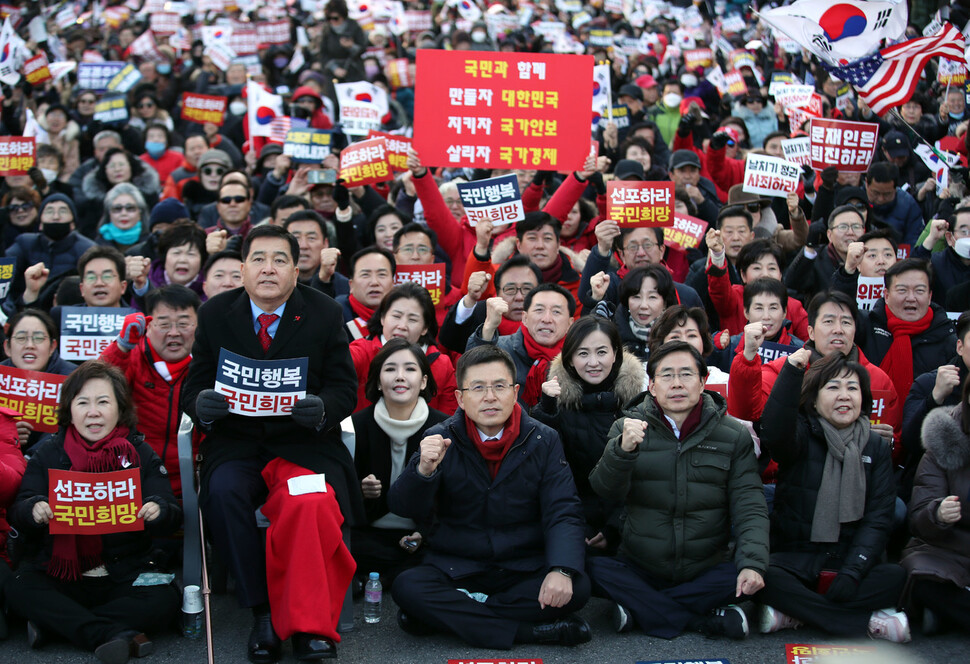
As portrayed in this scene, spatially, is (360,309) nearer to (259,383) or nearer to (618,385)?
(618,385)

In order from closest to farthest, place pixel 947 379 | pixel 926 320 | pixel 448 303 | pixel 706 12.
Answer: pixel 947 379 < pixel 926 320 < pixel 448 303 < pixel 706 12

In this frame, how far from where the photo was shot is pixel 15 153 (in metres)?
9.95

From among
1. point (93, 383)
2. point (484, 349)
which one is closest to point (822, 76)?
point (484, 349)

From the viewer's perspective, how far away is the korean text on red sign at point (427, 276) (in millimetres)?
7266

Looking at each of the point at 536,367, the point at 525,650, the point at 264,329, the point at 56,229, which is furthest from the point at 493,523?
the point at 56,229

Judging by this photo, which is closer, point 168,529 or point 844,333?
point 168,529

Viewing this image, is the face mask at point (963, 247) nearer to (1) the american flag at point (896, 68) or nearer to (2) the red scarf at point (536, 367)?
(1) the american flag at point (896, 68)

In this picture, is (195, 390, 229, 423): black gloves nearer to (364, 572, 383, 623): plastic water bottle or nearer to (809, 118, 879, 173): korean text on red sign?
(364, 572, 383, 623): plastic water bottle

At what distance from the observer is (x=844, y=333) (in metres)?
5.99

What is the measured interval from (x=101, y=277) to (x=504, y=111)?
10.9 feet

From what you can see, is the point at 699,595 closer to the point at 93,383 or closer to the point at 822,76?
the point at 93,383

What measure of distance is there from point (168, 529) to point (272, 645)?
787mm

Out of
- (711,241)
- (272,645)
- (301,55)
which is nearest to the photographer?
(272,645)

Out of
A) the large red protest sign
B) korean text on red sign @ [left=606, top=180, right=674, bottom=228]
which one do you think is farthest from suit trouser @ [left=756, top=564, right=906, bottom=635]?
the large red protest sign
